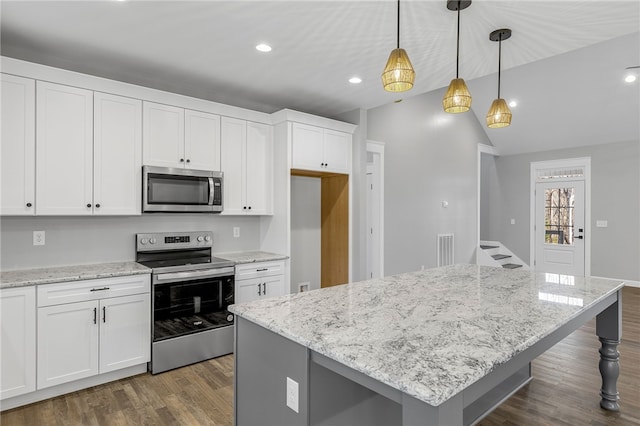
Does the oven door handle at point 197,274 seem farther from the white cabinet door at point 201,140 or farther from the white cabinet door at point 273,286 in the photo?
the white cabinet door at point 201,140

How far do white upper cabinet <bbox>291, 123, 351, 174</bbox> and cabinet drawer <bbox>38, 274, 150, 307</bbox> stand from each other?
72.0 inches

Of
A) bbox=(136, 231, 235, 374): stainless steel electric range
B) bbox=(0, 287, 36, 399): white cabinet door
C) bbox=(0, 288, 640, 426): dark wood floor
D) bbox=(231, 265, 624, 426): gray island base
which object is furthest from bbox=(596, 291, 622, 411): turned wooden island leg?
bbox=(0, 287, 36, 399): white cabinet door

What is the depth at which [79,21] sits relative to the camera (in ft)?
7.86

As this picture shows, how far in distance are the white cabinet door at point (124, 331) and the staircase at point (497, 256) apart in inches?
240

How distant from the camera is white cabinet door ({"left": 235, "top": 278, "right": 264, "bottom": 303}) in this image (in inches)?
137

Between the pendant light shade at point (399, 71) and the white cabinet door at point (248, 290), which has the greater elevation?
the pendant light shade at point (399, 71)

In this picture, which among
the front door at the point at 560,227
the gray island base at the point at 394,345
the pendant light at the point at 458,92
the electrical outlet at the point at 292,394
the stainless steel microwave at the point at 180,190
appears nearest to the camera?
the gray island base at the point at 394,345

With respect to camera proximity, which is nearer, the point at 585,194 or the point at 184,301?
the point at 184,301

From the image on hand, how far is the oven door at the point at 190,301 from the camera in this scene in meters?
3.00

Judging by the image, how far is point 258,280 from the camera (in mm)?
3629

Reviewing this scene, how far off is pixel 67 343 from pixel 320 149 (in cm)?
282

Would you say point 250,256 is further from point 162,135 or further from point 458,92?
point 458,92

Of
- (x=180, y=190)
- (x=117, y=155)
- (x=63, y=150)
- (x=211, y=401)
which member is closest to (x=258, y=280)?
(x=180, y=190)

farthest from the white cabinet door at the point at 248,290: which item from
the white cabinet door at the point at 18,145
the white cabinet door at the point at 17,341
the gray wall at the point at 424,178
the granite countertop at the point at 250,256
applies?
the gray wall at the point at 424,178
